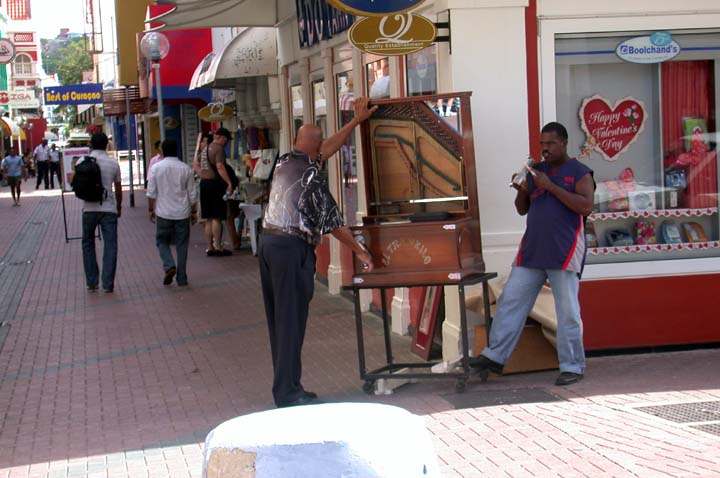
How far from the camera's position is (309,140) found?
23.7 ft

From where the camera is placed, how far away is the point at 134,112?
101 feet

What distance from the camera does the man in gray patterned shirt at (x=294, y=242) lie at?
7.12 meters

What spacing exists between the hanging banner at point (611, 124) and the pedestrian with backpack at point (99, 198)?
658cm

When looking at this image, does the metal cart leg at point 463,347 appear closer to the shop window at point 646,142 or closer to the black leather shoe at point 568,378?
the black leather shoe at point 568,378

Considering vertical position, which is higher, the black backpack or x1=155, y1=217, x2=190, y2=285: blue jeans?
the black backpack

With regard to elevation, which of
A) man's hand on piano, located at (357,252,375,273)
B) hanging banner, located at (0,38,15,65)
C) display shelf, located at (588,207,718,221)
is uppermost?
hanging banner, located at (0,38,15,65)

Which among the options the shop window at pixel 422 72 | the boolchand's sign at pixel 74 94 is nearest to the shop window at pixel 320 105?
the shop window at pixel 422 72

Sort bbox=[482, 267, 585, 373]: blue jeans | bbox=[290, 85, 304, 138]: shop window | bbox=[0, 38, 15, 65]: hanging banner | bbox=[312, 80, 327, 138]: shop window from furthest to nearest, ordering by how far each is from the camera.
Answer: bbox=[0, 38, 15, 65]: hanging banner → bbox=[290, 85, 304, 138]: shop window → bbox=[312, 80, 327, 138]: shop window → bbox=[482, 267, 585, 373]: blue jeans

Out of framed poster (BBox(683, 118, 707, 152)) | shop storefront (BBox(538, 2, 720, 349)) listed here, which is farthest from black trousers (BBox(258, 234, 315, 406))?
framed poster (BBox(683, 118, 707, 152))

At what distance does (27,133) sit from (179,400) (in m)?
77.8

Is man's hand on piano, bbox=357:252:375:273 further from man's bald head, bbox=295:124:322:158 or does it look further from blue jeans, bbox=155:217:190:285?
blue jeans, bbox=155:217:190:285

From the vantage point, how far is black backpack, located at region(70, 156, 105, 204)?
13.0 metres

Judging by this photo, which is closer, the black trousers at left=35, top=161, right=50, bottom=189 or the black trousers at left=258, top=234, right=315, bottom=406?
the black trousers at left=258, top=234, right=315, bottom=406

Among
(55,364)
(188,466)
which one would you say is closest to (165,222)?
(55,364)
